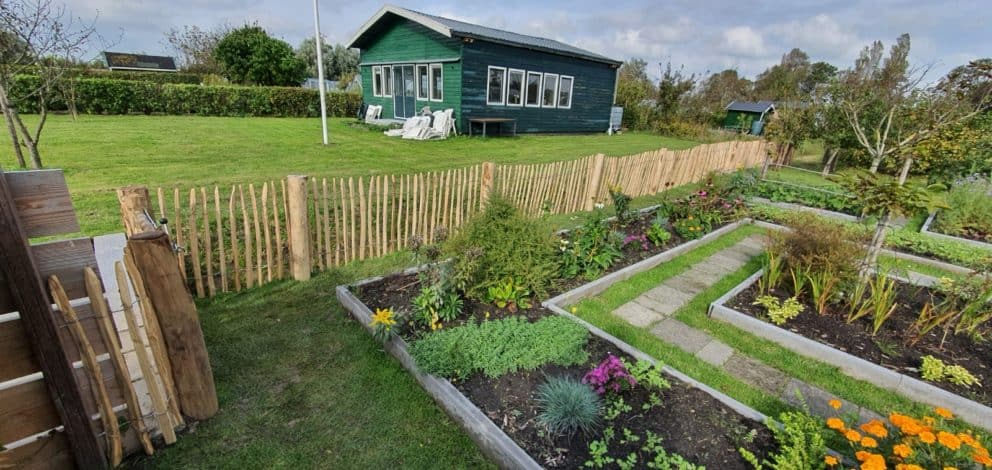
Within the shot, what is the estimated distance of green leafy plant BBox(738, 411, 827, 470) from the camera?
6.70ft

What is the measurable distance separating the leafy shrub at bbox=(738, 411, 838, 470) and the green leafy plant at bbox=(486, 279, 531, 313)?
1996 millimetres

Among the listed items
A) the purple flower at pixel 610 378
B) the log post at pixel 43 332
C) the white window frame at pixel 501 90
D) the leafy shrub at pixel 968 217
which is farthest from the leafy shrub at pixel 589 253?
the white window frame at pixel 501 90

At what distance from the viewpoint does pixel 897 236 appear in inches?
248

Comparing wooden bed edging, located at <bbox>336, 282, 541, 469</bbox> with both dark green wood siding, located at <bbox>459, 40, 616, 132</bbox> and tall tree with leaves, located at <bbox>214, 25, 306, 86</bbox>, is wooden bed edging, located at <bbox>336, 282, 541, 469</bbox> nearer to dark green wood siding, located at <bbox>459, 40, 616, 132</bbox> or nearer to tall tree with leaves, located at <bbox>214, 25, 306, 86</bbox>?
dark green wood siding, located at <bbox>459, 40, 616, 132</bbox>

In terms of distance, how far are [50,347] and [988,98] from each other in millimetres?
8227

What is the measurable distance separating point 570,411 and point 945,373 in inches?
116

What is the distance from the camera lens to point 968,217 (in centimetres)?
671

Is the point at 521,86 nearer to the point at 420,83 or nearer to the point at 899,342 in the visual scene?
the point at 420,83

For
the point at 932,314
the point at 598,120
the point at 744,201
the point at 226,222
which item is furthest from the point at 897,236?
the point at 598,120

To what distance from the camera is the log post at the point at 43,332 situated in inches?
61.9

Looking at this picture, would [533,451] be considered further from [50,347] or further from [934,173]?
[934,173]

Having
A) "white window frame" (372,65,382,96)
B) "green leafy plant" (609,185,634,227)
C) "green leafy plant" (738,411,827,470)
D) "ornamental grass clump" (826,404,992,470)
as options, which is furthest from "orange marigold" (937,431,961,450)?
"white window frame" (372,65,382,96)

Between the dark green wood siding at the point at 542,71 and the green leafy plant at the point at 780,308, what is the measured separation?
1255 cm

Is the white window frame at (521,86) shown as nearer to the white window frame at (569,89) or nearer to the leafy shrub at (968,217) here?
the white window frame at (569,89)
